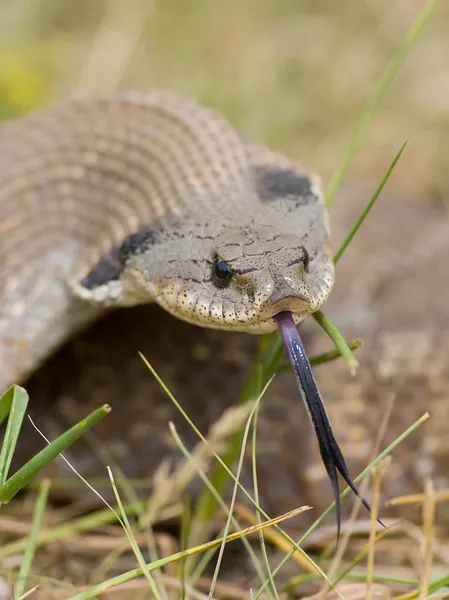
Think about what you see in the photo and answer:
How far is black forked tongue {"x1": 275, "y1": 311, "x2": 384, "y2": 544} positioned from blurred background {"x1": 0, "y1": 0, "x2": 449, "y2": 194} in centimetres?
262

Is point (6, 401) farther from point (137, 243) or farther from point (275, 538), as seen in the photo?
point (275, 538)

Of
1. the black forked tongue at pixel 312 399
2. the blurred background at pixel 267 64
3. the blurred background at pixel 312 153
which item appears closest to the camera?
the black forked tongue at pixel 312 399

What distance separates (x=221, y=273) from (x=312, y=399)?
39cm

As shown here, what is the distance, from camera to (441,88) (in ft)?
17.9

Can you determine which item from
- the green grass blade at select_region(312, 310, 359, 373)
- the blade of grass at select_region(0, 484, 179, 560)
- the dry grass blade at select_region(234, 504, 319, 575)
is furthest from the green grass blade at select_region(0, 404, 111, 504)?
the dry grass blade at select_region(234, 504, 319, 575)

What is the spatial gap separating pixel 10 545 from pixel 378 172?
3.13 metres

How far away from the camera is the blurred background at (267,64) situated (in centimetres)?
496

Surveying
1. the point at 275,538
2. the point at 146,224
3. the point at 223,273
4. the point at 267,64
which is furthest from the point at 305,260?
the point at 267,64

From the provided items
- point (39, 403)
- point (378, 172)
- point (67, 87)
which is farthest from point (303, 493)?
point (67, 87)

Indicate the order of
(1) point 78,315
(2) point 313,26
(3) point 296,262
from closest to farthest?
(3) point 296,262 < (1) point 78,315 < (2) point 313,26

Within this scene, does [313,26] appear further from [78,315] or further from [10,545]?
[10,545]

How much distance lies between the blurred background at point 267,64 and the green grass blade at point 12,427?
2610mm

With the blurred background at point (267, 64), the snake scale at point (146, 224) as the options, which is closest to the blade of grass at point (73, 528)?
the snake scale at point (146, 224)

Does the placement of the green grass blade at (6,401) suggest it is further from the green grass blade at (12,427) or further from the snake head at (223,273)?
the snake head at (223,273)
